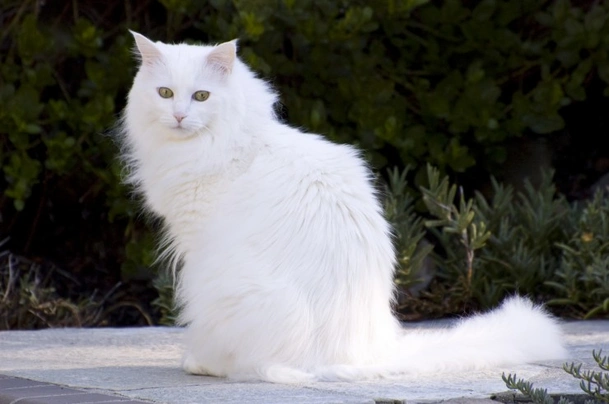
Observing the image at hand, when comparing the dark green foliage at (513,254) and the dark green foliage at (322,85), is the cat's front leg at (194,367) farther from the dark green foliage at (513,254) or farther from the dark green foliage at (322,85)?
the dark green foliage at (322,85)

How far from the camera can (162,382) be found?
142 inches

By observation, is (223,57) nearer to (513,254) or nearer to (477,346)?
(477,346)

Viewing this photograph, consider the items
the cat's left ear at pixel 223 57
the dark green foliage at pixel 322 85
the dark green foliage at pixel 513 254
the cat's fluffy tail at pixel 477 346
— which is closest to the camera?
the cat's fluffy tail at pixel 477 346

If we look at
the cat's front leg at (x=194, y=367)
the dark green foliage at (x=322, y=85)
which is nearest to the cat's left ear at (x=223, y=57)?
the cat's front leg at (x=194, y=367)

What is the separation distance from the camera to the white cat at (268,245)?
3592mm

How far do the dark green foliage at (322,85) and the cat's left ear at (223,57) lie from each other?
212 cm

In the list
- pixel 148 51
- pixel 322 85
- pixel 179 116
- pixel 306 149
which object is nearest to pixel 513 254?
pixel 322 85

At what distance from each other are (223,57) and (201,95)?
188 mm

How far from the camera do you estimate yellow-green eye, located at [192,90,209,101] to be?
3.88m

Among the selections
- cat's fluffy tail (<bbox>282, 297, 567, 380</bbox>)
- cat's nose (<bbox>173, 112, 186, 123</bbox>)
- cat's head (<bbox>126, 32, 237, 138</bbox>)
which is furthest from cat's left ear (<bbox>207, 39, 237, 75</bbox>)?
cat's fluffy tail (<bbox>282, 297, 567, 380</bbox>)

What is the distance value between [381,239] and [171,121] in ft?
3.24

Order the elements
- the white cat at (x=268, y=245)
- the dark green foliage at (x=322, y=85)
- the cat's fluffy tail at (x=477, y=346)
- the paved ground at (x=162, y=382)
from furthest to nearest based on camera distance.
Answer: the dark green foliage at (x=322, y=85), the cat's fluffy tail at (x=477, y=346), the white cat at (x=268, y=245), the paved ground at (x=162, y=382)

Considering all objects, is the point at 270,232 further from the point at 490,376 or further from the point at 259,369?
the point at 490,376

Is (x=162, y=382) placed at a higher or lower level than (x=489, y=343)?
lower
